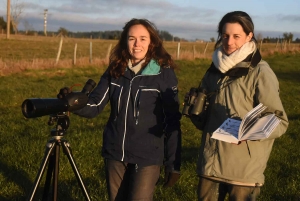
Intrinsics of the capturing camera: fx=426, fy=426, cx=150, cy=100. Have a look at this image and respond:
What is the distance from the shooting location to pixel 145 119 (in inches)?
126

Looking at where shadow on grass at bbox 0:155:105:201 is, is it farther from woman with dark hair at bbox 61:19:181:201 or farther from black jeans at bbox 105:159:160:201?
woman with dark hair at bbox 61:19:181:201

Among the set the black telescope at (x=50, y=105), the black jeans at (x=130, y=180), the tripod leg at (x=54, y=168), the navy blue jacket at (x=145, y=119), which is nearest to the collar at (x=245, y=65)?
the navy blue jacket at (x=145, y=119)

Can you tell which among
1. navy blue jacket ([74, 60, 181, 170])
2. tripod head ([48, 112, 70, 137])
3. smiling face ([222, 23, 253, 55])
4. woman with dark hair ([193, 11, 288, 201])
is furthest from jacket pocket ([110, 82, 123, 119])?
smiling face ([222, 23, 253, 55])

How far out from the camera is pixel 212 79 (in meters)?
3.20

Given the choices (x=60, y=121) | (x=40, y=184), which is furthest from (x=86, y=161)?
(x=60, y=121)

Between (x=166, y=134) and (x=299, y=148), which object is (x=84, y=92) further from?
(x=299, y=148)

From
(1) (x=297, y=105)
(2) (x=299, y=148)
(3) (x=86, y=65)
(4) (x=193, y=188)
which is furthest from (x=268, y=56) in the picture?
(4) (x=193, y=188)

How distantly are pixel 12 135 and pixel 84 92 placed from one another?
475cm

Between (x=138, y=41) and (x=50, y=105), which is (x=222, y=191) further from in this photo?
(x=50, y=105)

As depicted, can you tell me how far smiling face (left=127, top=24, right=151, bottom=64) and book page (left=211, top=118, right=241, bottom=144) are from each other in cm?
86

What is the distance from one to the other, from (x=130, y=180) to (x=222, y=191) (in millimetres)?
707

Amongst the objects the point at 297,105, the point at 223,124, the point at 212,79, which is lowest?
the point at 297,105

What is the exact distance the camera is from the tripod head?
2.75 meters

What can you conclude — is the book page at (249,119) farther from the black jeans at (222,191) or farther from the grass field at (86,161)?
the grass field at (86,161)
